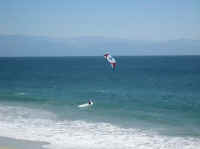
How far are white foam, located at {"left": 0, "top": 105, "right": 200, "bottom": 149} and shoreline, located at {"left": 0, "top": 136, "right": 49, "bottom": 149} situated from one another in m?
0.49

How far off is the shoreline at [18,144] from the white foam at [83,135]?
493 millimetres

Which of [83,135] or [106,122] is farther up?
[106,122]

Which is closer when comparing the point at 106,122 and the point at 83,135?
the point at 83,135

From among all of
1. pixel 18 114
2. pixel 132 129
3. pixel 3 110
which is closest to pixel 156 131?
pixel 132 129

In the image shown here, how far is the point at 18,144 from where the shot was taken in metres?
14.7

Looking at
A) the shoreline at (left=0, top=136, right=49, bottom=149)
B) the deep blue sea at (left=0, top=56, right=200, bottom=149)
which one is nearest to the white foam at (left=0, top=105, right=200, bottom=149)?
the deep blue sea at (left=0, top=56, right=200, bottom=149)

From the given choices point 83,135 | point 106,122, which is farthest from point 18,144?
point 106,122

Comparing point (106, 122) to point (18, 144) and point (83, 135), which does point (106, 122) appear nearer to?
point (83, 135)

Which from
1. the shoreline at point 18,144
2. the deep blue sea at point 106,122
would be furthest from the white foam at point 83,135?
the shoreline at point 18,144

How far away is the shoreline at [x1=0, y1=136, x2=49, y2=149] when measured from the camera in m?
14.2

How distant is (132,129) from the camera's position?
18.1 m

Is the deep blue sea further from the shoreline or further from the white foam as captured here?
the shoreline

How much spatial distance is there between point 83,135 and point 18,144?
140 inches

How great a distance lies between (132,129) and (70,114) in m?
6.12
